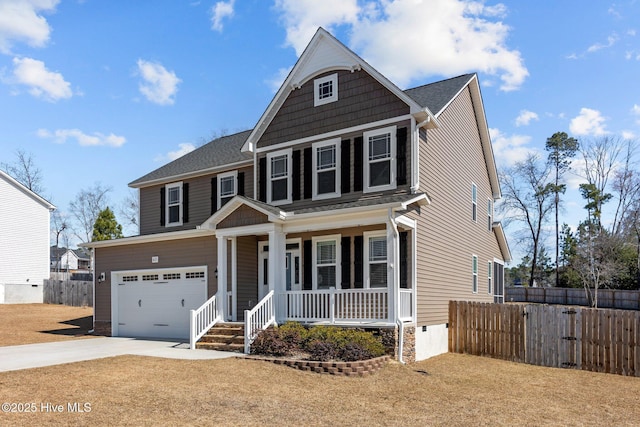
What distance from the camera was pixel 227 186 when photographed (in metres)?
19.0

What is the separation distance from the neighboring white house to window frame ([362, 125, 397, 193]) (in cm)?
2546

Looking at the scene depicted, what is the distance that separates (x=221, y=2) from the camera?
43.3ft

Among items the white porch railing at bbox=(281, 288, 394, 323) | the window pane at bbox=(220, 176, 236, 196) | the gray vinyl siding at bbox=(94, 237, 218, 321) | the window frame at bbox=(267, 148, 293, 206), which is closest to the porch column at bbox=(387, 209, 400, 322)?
the white porch railing at bbox=(281, 288, 394, 323)

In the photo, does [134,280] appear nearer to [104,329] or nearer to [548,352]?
[104,329]

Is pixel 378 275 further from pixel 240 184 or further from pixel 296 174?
pixel 240 184

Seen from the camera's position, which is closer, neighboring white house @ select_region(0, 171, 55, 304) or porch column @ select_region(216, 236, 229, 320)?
porch column @ select_region(216, 236, 229, 320)

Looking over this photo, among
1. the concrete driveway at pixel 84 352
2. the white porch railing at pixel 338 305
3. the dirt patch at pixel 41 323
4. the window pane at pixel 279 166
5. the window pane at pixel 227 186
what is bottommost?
the dirt patch at pixel 41 323

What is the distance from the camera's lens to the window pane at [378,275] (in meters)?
14.1

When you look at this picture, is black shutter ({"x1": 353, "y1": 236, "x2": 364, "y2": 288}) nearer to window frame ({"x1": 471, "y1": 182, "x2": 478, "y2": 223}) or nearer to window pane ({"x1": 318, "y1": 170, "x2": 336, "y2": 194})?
window pane ({"x1": 318, "y1": 170, "x2": 336, "y2": 194})

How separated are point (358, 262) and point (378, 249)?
0.67 metres

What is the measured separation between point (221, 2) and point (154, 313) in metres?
10.8

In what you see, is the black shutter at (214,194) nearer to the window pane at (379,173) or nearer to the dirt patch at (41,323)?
the dirt patch at (41,323)

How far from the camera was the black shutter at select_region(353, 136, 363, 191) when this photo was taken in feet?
49.3

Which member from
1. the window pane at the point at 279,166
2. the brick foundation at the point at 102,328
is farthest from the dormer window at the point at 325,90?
the brick foundation at the point at 102,328
